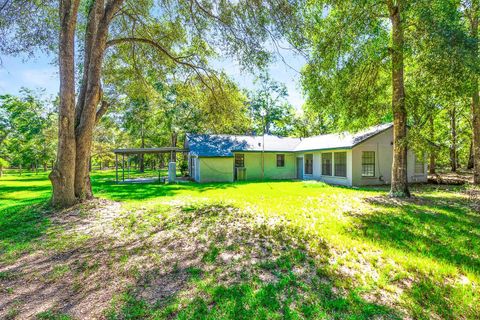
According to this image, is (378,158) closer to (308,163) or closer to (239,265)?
(308,163)

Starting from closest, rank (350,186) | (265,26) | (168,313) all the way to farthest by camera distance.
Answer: (168,313) < (265,26) < (350,186)

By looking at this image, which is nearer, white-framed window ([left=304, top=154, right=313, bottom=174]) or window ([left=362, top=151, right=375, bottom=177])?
window ([left=362, top=151, right=375, bottom=177])

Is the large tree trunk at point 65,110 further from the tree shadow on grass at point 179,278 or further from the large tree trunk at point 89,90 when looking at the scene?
the tree shadow on grass at point 179,278

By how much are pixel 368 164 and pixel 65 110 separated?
14.9 metres

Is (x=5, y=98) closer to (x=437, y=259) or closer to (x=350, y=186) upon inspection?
(x=350, y=186)

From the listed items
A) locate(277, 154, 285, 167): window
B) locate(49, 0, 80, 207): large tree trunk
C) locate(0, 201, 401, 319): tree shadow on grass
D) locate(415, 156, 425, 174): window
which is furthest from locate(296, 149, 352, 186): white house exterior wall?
locate(49, 0, 80, 207): large tree trunk

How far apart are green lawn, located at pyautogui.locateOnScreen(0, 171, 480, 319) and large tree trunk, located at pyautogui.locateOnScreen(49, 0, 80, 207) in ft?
2.75

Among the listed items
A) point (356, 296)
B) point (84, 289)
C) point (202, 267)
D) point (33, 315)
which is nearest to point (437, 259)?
point (356, 296)

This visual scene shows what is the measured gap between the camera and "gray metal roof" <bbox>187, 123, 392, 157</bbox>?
1566 cm

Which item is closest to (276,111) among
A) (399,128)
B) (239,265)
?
(399,128)

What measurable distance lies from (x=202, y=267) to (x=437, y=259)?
3841 mm

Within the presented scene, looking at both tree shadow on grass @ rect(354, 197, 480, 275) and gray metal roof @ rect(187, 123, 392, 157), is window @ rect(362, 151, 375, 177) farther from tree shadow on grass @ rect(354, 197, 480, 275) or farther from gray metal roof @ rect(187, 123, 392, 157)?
tree shadow on grass @ rect(354, 197, 480, 275)

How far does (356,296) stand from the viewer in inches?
116

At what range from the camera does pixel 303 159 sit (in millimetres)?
19156
